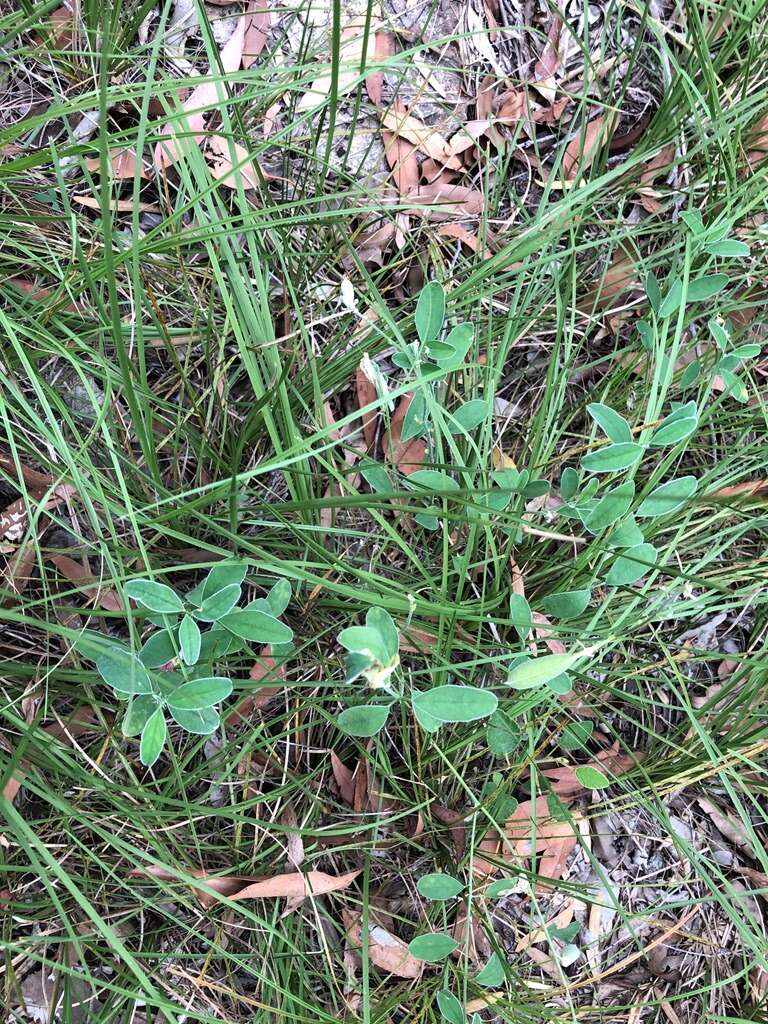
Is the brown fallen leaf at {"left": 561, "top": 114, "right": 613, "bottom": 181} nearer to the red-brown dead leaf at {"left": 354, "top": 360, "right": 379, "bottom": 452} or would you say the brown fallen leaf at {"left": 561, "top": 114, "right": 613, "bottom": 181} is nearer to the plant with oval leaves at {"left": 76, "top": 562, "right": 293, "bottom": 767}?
the red-brown dead leaf at {"left": 354, "top": 360, "right": 379, "bottom": 452}

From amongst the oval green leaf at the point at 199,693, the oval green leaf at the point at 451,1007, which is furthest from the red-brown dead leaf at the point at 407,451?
the oval green leaf at the point at 451,1007

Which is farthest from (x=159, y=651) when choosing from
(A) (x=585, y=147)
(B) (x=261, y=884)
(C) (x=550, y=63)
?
(C) (x=550, y=63)

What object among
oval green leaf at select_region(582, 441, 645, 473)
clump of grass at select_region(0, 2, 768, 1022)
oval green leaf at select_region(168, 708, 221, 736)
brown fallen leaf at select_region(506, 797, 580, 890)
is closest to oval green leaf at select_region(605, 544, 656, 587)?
clump of grass at select_region(0, 2, 768, 1022)

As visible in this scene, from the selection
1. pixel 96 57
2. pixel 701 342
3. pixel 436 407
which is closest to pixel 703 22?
pixel 701 342

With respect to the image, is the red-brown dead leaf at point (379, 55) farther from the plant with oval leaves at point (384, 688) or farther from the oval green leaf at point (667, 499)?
the plant with oval leaves at point (384, 688)

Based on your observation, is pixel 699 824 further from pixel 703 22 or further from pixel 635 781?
pixel 703 22
